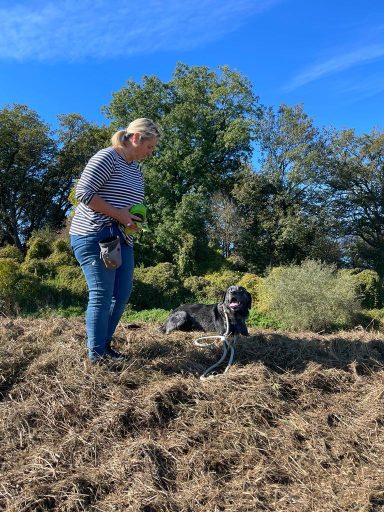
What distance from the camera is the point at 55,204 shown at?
93.8 ft

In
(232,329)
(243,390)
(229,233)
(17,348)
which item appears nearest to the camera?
(243,390)

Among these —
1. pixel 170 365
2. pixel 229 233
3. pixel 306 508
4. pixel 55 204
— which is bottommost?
pixel 306 508

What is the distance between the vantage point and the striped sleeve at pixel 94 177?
292 centimetres

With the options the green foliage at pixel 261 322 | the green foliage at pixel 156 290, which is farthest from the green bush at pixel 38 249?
the green foliage at pixel 261 322

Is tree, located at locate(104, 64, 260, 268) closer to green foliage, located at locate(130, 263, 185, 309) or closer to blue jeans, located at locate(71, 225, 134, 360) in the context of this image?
green foliage, located at locate(130, 263, 185, 309)

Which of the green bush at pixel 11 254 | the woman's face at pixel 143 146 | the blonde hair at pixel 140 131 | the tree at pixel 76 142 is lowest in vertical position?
the green bush at pixel 11 254

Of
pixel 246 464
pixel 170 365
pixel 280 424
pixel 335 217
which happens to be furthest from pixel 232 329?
pixel 335 217

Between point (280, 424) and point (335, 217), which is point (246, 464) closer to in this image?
point (280, 424)

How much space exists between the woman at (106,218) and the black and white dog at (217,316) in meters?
2.66

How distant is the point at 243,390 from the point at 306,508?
2.99 feet

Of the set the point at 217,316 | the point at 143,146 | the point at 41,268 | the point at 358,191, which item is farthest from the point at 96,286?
the point at 358,191

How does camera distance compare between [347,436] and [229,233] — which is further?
[229,233]

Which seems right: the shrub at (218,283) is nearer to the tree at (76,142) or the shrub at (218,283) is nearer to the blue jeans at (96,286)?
the blue jeans at (96,286)

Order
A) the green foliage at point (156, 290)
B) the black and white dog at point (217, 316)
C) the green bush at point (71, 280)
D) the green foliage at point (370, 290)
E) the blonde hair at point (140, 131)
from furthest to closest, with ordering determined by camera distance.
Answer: the green foliage at point (370, 290) < the green foliage at point (156, 290) < the green bush at point (71, 280) < the black and white dog at point (217, 316) < the blonde hair at point (140, 131)
